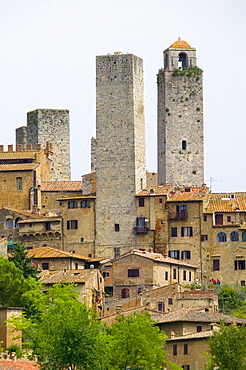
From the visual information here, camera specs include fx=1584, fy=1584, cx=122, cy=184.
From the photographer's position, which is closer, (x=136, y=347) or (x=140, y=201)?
(x=136, y=347)

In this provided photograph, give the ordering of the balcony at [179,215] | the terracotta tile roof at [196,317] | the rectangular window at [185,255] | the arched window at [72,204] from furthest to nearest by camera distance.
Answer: the arched window at [72,204], the balcony at [179,215], the rectangular window at [185,255], the terracotta tile roof at [196,317]

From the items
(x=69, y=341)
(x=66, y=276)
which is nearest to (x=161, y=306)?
(x=66, y=276)

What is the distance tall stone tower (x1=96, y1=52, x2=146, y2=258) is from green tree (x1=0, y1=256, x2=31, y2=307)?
60.1 ft

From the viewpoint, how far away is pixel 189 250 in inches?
4077

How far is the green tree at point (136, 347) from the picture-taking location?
3004 inches

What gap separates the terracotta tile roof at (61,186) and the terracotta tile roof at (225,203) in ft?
31.9

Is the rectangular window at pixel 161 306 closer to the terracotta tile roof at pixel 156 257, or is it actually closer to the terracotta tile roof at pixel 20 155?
the terracotta tile roof at pixel 156 257

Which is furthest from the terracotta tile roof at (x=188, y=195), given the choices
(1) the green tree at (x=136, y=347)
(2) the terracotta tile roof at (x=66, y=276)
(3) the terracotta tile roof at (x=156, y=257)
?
(1) the green tree at (x=136, y=347)

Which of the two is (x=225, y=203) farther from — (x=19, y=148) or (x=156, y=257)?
(x=19, y=148)

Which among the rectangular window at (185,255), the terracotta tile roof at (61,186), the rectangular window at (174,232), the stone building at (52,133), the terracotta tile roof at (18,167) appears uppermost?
the stone building at (52,133)

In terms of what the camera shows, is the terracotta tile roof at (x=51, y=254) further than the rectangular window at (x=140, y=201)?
No

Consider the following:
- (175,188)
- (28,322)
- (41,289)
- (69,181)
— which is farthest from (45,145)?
(28,322)

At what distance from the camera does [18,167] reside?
4387 inches

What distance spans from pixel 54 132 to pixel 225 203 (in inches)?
846
